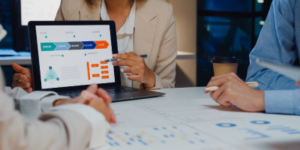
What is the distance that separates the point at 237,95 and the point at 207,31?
14.8ft

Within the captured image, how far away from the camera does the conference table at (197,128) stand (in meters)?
0.45

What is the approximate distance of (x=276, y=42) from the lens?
1009 millimetres

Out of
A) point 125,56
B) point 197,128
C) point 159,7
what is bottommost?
point 197,128

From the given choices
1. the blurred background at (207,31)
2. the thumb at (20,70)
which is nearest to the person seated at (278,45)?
the thumb at (20,70)

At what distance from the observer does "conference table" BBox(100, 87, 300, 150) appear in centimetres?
45

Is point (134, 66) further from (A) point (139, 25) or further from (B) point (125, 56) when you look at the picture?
(A) point (139, 25)

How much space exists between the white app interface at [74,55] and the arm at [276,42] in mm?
552

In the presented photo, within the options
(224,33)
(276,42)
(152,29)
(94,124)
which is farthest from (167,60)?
(224,33)

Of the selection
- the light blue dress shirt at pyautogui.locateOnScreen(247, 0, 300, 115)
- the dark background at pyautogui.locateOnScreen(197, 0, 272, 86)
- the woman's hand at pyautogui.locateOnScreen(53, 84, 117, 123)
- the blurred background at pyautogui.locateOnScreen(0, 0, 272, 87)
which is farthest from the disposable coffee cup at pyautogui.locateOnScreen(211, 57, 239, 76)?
the dark background at pyautogui.locateOnScreen(197, 0, 272, 86)

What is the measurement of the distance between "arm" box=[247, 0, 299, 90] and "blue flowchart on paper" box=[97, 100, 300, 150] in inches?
14.0

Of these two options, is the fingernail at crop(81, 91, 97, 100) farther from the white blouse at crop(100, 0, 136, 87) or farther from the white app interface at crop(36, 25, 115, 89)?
the white blouse at crop(100, 0, 136, 87)

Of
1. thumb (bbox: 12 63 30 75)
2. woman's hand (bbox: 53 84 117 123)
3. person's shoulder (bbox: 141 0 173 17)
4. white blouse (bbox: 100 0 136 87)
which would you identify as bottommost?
woman's hand (bbox: 53 84 117 123)

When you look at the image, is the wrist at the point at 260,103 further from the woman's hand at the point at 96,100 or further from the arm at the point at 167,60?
the arm at the point at 167,60

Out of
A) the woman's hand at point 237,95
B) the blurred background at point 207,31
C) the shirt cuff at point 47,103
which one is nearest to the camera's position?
the shirt cuff at point 47,103
